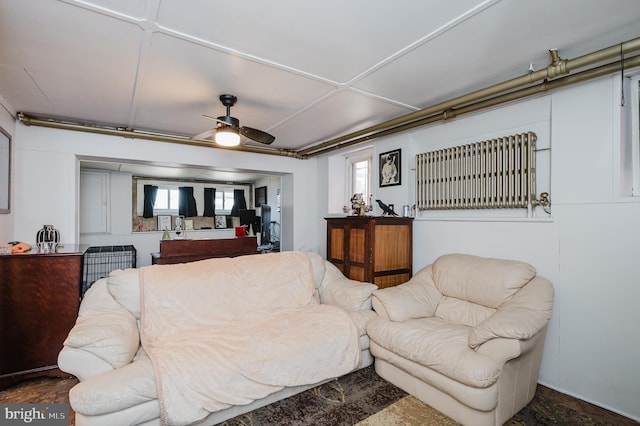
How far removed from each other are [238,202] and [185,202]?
4.71ft

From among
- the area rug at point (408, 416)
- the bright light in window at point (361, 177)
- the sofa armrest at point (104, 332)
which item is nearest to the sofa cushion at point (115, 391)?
the sofa armrest at point (104, 332)

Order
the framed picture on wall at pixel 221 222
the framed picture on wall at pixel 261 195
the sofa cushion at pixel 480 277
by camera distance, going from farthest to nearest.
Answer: the framed picture on wall at pixel 221 222 < the framed picture on wall at pixel 261 195 < the sofa cushion at pixel 480 277

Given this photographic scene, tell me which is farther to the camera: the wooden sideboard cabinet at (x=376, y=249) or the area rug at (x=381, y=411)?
the wooden sideboard cabinet at (x=376, y=249)

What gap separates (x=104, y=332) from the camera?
6.19ft

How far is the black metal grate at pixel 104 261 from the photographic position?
5.90 meters

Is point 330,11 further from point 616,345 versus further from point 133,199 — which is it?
point 133,199

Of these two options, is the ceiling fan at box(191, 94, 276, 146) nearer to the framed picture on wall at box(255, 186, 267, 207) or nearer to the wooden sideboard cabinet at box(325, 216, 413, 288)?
the wooden sideboard cabinet at box(325, 216, 413, 288)

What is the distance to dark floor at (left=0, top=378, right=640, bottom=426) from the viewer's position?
2068mm

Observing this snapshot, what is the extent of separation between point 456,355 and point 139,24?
2.80m

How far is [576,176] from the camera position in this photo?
95.2 inches

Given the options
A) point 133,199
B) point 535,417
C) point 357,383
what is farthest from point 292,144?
point 133,199

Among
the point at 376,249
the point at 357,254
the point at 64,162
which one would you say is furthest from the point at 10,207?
the point at 376,249

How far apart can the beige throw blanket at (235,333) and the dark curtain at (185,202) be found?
586 cm

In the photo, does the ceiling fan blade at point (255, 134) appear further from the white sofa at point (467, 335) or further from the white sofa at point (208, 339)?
the white sofa at point (467, 335)
